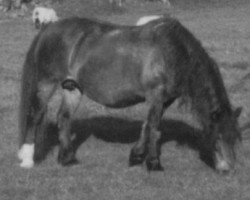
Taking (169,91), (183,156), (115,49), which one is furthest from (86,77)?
(183,156)

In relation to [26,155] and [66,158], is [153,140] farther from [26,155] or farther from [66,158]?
[26,155]

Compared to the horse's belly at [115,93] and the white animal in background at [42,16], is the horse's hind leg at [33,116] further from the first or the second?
the white animal in background at [42,16]

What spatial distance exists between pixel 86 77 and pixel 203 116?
155 cm

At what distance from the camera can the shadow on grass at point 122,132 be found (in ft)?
33.9

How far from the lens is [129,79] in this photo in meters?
8.77

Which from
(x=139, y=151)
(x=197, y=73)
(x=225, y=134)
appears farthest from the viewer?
(x=139, y=151)

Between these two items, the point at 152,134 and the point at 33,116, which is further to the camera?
the point at 33,116

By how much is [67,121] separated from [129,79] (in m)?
1.10

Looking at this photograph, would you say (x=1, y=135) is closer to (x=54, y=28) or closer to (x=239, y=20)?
(x=54, y=28)

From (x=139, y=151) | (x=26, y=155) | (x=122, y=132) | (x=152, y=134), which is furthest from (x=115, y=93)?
(x=122, y=132)

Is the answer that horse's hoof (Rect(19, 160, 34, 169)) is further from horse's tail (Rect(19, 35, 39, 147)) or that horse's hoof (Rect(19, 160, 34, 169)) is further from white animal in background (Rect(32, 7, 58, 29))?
white animal in background (Rect(32, 7, 58, 29))

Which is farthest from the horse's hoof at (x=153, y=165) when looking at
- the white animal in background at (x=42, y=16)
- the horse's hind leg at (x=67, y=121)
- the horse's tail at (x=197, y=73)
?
the white animal in background at (x=42, y=16)

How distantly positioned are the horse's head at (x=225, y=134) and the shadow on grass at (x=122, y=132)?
1139 mm

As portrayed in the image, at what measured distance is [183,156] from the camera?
9.71m
